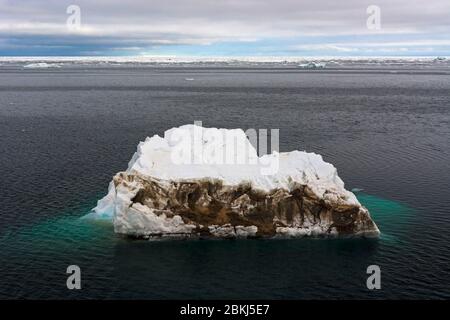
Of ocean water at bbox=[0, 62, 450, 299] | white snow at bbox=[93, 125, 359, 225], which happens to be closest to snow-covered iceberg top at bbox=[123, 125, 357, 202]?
white snow at bbox=[93, 125, 359, 225]

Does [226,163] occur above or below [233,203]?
above

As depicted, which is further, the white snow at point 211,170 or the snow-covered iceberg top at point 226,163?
the snow-covered iceberg top at point 226,163

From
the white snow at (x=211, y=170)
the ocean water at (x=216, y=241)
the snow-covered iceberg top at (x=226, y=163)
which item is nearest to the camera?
the ocean water at (x=216, y=241)

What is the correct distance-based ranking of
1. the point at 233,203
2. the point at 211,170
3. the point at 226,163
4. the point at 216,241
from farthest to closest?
the point at 226,163
the point at 211,170
the point at 233,203
the point at 216,241

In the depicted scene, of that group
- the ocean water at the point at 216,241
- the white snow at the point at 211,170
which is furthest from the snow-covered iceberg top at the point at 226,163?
the ocean water at the point at 216,241

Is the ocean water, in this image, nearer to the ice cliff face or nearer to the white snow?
the ice cliff face

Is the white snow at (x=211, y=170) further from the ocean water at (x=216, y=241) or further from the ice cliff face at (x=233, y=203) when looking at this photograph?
the ocean water at (x=216, y=241)

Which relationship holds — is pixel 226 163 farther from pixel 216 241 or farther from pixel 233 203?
pixel 216 241

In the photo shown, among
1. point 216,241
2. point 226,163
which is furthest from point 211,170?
point 216,241
